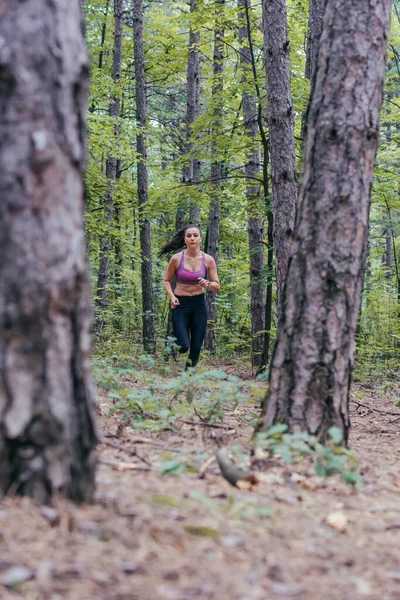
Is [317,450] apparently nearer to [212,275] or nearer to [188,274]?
[188,274]

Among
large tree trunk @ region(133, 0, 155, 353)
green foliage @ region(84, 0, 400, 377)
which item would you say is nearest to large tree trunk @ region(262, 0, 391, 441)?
green foliage @ region(84, 0, 400, 377)

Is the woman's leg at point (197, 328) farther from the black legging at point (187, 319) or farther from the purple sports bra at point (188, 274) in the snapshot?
the purple sports bra at point (188, 274)

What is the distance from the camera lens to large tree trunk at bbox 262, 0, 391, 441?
3.23 meters

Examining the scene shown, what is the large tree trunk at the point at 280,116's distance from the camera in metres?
6.70

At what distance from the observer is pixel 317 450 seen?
2.97 m

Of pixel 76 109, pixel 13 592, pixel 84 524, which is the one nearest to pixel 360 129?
pixel 76 109

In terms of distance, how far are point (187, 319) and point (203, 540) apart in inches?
Result: 217

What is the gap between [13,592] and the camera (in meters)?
1.46

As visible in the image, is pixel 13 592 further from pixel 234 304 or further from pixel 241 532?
pixel 234 304

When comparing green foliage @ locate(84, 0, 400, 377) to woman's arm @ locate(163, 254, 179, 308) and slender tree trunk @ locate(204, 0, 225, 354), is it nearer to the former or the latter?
slender tree trunk @ locate(204, 0, 225, 354)

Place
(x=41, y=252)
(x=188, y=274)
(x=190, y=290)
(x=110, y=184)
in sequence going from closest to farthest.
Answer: (x=41, y=252), (x=188, y=274), (x=190, y=290), (x=110, y=184)

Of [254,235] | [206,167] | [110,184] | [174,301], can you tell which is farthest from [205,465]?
[206,167]

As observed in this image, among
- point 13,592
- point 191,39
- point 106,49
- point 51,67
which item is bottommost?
point 13,592

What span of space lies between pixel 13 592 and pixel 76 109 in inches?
64.4
